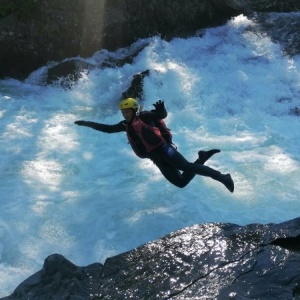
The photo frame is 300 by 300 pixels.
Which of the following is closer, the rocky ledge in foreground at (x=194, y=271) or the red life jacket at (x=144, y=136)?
the rocky ledge in foreground at (x=194, y=271)

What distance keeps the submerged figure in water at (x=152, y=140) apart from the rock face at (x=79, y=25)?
6890 mm

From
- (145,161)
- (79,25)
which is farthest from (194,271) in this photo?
(79,25)

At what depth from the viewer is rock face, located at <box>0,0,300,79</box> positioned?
40.1ft

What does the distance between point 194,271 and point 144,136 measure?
1990 mm

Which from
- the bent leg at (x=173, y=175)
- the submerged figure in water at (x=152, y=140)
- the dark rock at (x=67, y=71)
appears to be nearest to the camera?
the submerged figure in water at (x=152, y=140)

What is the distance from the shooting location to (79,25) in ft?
42.0

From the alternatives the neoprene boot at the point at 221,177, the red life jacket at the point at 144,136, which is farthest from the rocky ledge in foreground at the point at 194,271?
the red life jacket at the point at 144,136

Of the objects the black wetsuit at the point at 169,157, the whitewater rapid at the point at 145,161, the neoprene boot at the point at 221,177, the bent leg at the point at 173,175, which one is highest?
the black wetsuit at the point at 169,157

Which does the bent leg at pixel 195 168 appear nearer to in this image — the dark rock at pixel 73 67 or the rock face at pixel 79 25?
the dark rock at pixel 73 67

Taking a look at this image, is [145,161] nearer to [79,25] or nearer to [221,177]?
[221,177]

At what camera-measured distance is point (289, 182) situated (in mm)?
7664

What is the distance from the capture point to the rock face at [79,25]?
40.1 feet

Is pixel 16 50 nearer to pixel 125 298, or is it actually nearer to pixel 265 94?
pixel 265 94

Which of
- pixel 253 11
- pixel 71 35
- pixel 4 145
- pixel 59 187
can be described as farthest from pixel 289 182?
pixel 253 11
